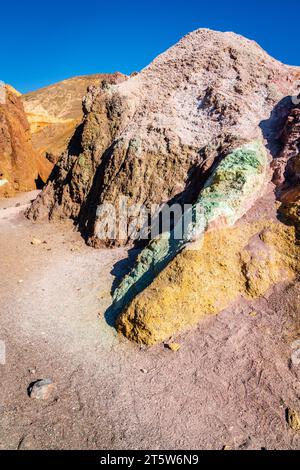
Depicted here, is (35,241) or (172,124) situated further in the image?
(35,241)

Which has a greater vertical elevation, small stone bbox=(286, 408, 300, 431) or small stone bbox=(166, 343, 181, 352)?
small stone bbox=(166, 343, 181, 352)

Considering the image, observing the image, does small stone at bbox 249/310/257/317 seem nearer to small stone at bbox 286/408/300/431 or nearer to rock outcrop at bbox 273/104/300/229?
small stone at bbox 286/408/300/431

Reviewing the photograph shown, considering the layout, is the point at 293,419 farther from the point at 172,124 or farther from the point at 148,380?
the point at 172,124

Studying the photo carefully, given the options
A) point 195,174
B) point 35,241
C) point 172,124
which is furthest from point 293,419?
point 35,241

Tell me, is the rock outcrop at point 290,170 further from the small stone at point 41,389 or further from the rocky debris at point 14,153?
the rocky debris at point 14,153

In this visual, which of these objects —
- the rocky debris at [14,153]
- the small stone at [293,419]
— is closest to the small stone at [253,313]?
the small stone at [293,419]

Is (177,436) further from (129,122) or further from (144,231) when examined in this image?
(129,122)

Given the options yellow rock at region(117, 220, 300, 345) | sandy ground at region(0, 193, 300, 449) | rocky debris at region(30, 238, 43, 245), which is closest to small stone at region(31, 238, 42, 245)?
rocky debris at region(30, 238, 43, 245)
